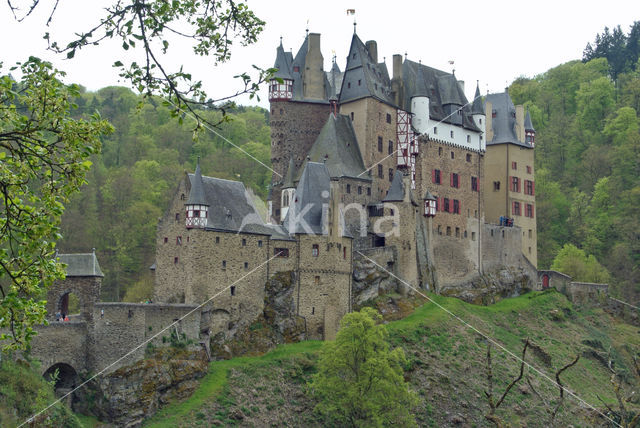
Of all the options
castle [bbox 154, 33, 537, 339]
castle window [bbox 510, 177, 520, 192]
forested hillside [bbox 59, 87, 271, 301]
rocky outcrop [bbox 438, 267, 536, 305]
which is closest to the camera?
castle [bbox 154, 33, 537, 339]

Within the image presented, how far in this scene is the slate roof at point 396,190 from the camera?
1850 inches

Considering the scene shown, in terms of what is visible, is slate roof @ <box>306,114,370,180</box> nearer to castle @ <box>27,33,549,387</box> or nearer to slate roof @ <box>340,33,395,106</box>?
castle @ <box>27,33,549,387</box>

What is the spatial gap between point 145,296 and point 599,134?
2177 inches

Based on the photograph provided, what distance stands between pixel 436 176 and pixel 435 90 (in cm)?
673

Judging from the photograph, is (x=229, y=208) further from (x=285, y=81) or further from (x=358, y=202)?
A: (x=285, y=81)

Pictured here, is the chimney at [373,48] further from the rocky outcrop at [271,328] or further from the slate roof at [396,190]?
the rocky outcrop at [271,328]

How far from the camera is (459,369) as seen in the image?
139 feet

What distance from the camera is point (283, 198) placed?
47.6m

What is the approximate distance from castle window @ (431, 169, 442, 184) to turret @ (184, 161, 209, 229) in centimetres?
1805

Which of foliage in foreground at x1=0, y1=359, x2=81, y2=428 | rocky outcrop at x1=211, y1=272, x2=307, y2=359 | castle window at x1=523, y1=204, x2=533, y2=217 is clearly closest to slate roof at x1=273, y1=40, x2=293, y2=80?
rocky outcrop at x1=211, y1=272, x2=307, y2=359

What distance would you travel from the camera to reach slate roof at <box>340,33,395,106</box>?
50.0 m

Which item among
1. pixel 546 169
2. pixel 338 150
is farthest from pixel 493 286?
pixel 546 169

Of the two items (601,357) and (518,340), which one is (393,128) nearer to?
(518,340)

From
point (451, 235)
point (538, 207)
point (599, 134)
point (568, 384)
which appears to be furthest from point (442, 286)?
point (599, 134)
